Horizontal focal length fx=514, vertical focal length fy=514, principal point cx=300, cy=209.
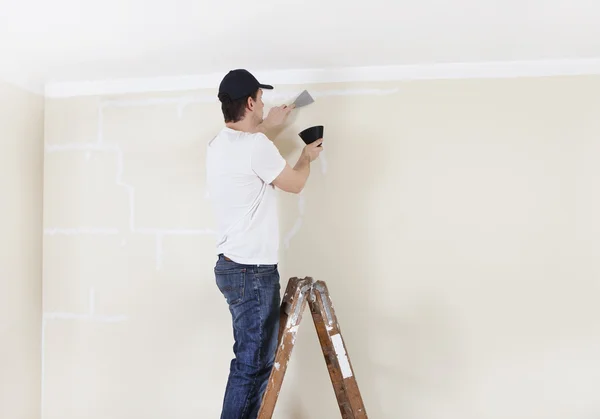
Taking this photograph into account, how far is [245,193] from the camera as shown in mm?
1906

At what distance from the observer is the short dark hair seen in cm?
195

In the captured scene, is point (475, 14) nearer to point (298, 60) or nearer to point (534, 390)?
point (298, 60)

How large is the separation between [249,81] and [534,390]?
1740 millimetres

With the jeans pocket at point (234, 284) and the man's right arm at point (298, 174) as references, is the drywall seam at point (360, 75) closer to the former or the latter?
the man's right arm at point (298, 174)

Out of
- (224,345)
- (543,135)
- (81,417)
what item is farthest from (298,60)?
(81,417)

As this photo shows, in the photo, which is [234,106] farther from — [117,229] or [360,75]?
[117,229]

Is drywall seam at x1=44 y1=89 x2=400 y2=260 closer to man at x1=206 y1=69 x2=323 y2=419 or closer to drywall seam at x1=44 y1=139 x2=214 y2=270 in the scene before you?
drywall seam at x1=44 y1=139 x2=214 y2=270

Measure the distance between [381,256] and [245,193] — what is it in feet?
2.36

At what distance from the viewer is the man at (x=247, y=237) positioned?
187 cm

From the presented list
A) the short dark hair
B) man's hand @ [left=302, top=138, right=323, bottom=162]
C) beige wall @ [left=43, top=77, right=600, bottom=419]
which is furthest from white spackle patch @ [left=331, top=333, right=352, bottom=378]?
the short dark hair

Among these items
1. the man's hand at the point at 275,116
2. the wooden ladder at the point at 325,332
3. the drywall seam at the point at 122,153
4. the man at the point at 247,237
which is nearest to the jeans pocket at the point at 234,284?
the man at the point at 247,237

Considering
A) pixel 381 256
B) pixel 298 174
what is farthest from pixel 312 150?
pixel 381 256

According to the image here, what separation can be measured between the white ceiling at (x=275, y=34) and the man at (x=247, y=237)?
0.24 metres

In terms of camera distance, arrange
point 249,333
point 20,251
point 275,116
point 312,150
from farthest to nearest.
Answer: point 20,251, point 275,116, point 312,150, point 249,333
